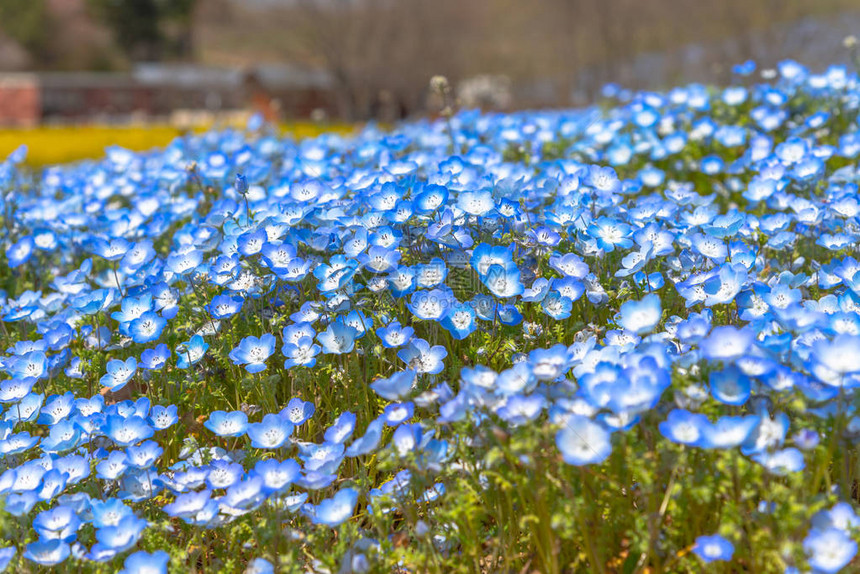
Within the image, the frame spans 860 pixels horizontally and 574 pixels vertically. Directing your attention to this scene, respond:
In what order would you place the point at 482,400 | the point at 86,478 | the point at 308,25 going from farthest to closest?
the point at 308,25
the point at 86,478
the point at 482,400

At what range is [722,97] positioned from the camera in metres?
4.71

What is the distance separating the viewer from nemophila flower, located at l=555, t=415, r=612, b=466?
1450 mm

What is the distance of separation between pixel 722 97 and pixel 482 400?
3.79 meters

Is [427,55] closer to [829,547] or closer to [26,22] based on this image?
[829,547]

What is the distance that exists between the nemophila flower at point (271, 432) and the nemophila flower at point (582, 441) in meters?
0.79

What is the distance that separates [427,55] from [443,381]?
2764 cm

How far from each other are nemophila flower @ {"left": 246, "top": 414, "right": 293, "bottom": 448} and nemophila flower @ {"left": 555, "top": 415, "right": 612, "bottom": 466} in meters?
0.79

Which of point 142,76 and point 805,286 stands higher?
point 805,286

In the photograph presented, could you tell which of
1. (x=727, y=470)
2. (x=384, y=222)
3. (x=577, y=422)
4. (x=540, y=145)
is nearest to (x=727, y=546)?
(x=727, y=470)

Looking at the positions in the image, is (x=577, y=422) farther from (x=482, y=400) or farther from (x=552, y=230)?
(x=552, y=230)

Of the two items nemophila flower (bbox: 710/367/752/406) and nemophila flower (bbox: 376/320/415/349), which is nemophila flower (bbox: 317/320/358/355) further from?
nemophila flower (bbox: 710/367/752/406)

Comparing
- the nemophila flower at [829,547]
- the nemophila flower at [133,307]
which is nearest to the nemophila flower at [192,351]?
the nemophila flower at [133,307]

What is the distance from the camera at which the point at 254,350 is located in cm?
229

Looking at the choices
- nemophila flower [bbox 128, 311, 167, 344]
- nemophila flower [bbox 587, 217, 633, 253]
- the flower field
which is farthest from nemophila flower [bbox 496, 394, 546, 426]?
nemophila flower [bbox 128, 311, 167, 344]
